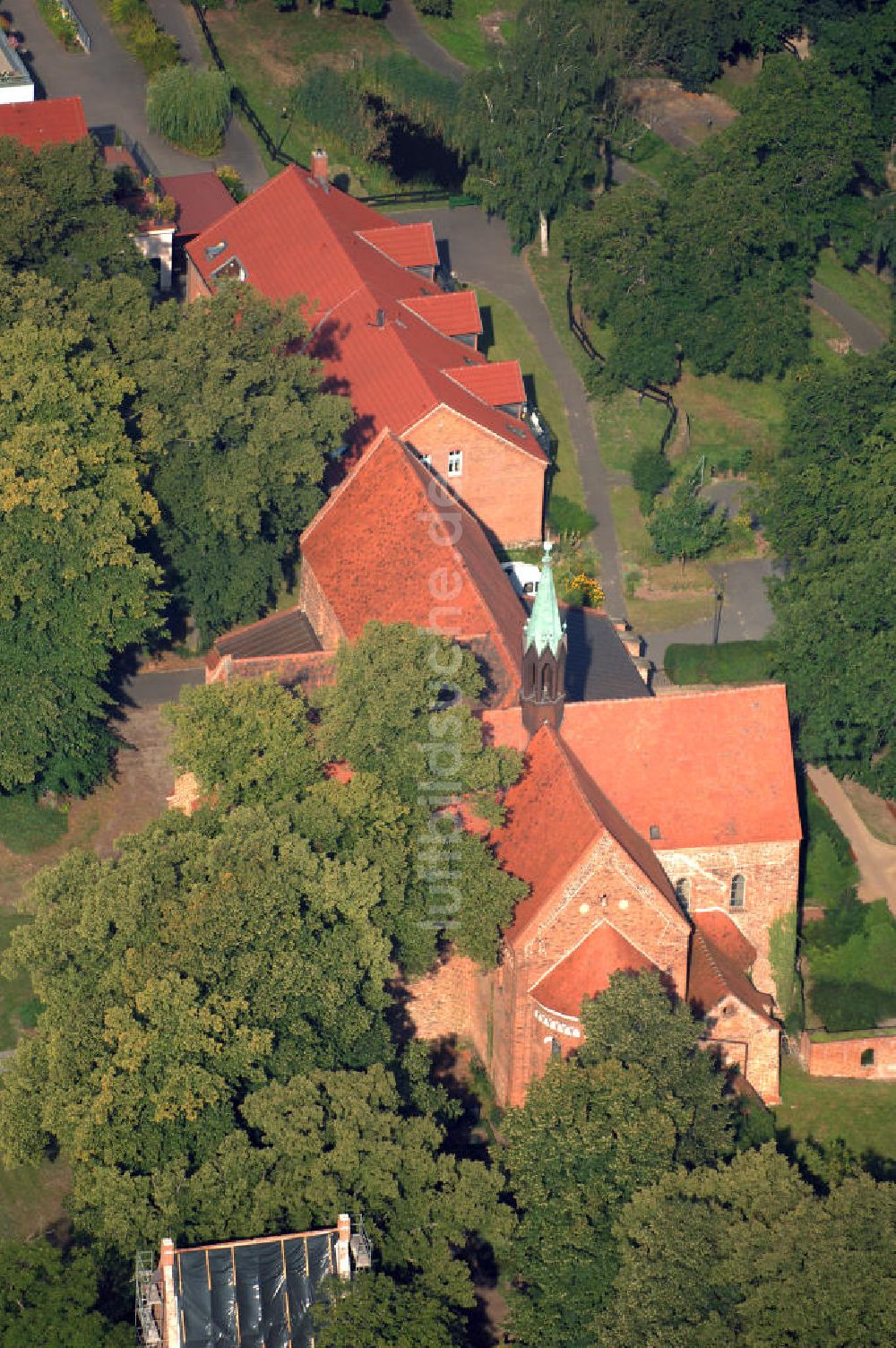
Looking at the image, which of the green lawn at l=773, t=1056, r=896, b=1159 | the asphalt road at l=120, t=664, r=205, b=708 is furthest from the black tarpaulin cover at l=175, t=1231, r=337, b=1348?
the asphalt road at l=120, t=664, r=205, b=708

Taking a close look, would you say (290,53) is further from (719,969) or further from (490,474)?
(719,969)

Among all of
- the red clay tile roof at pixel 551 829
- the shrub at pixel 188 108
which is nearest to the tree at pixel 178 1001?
the red clay tile roof at pixel 551 829

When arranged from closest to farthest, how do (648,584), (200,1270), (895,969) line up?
(200,1270) < (895,969) < (648,584)

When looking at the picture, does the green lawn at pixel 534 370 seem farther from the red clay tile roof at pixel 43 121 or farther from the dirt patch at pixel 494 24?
the dirt patch at pixel 494 24

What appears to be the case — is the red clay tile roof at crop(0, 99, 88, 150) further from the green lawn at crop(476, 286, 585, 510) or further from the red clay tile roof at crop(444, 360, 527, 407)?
the red clay tile roof at crop(444, 360, 527, 407)

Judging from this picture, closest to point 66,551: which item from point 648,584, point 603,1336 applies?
point 648,584

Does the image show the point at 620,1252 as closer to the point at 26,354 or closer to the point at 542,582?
the point at 542,582

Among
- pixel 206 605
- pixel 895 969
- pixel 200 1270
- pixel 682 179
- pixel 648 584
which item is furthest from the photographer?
pixel 682 179
